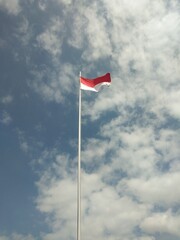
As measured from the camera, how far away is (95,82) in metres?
37.5

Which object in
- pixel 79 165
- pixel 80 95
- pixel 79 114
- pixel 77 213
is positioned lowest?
pixel 77 213

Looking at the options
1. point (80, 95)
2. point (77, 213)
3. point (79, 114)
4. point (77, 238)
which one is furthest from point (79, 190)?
point (80, 95)

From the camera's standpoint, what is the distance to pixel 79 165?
30406 mm

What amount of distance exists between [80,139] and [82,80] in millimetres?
7830

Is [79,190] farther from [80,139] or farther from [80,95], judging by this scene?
[80,95]

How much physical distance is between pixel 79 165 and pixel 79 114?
5.82 metres

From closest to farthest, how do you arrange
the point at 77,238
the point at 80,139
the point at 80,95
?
the point at 77,238
the point at 80,139
the point at 80,95

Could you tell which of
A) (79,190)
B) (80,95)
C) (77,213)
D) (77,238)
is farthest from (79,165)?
(80,95)

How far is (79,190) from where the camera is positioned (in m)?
29.2

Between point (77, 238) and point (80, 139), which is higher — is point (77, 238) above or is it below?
below

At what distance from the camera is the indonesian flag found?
121ft

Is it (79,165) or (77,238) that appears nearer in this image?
(77,238)

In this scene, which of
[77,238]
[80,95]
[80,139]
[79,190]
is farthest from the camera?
[80,95]

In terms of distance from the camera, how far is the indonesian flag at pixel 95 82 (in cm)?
3694
